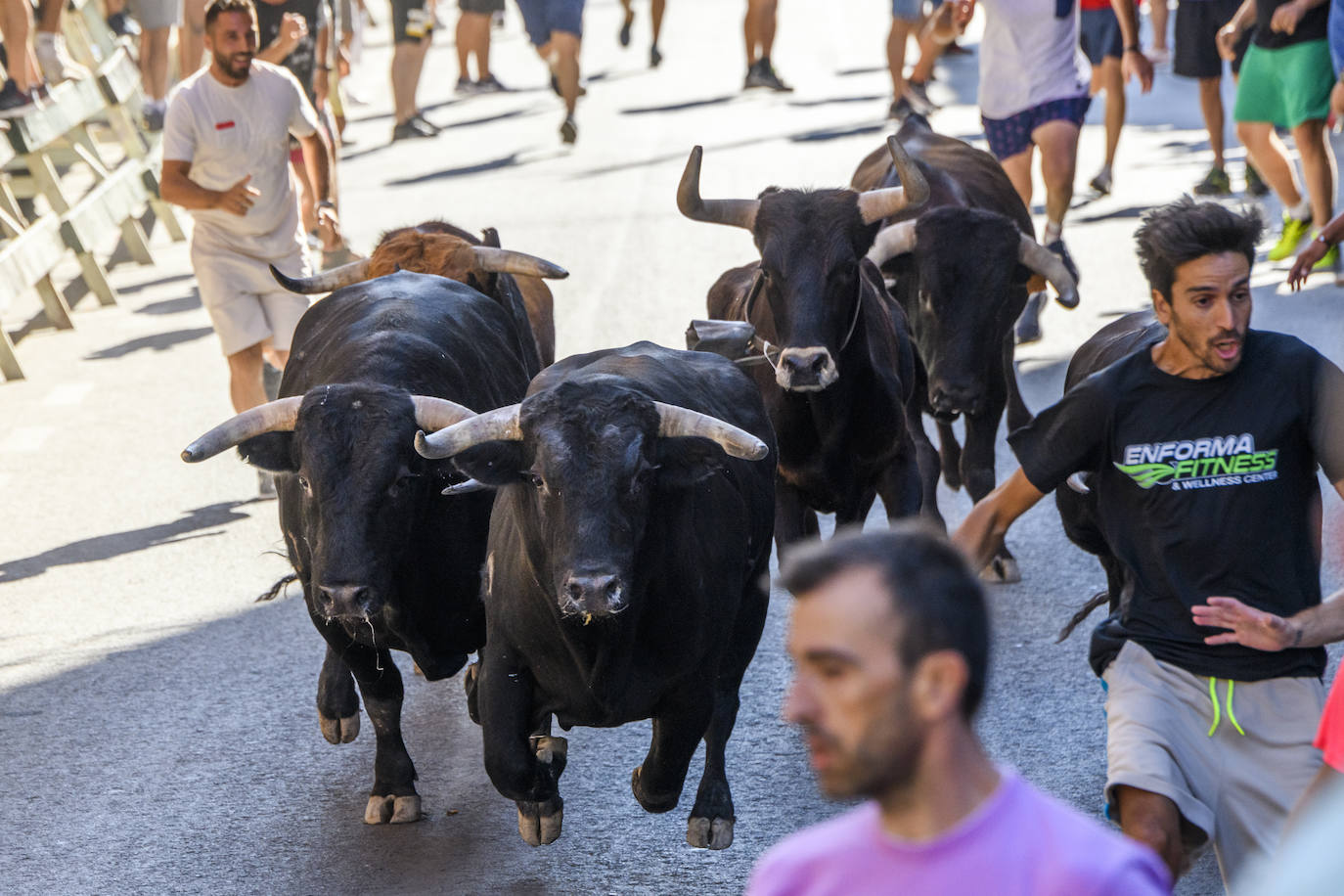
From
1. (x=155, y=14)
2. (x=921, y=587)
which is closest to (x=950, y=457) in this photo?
(x=921, y=587)

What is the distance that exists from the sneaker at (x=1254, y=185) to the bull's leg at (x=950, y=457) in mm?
6394

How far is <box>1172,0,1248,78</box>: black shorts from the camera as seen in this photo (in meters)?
14.3

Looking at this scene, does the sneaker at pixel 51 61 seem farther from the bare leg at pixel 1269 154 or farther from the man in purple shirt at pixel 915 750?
the man in purple shirt at pixel 915 750

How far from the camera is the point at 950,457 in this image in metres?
8.97

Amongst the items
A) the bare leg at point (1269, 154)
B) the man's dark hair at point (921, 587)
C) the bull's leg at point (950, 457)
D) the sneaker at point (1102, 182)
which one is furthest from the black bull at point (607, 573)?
the sneaker at point (1102, 182)

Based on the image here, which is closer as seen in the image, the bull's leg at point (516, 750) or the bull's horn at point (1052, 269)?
the bull's leg at point (516, 750)

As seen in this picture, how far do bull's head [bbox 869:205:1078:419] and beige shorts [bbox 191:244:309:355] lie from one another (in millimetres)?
3490

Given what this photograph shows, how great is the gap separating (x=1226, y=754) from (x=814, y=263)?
10.5ft

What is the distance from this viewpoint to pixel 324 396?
5.89 metres

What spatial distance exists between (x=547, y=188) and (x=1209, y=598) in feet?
45.7

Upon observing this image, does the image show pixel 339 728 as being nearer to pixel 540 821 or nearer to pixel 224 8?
pixel 540 821

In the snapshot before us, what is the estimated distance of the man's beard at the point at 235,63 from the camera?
31.0ft

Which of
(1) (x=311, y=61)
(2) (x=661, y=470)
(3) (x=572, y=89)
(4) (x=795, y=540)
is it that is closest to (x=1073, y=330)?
(4) (x=795, y=540)

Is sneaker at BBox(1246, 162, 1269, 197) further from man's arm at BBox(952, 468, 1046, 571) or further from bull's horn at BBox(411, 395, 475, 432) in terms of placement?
man's arm at BBox(952, 468, 1046, 571)
